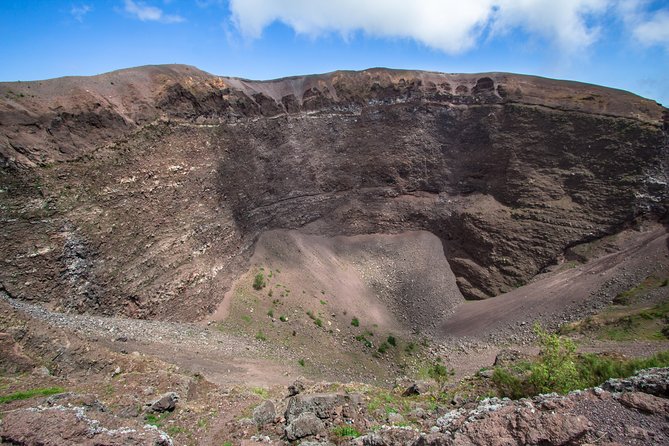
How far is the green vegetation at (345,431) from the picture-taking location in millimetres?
11586

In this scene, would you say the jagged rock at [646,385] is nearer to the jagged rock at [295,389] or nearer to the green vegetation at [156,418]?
the jagged rock at [295,389]

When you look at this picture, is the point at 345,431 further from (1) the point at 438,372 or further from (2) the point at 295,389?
(1) the point at 438,372

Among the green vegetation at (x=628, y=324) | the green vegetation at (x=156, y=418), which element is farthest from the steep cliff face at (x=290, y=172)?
the green vegetation at (x=156, y=418)

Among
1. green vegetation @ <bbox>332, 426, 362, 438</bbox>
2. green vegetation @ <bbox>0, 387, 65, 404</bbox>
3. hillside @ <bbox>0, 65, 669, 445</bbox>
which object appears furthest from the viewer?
hillside @ <bbox>0, 65, 669, 445</bbox>

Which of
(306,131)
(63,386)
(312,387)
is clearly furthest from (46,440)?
(306,131)

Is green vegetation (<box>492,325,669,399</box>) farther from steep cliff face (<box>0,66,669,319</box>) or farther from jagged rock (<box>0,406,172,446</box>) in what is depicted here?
steep cliff face (<box>0,66,669,319</box>)

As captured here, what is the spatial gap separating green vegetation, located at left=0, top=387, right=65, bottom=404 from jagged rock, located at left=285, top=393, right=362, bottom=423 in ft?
24.3

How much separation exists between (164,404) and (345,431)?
5.98 meters

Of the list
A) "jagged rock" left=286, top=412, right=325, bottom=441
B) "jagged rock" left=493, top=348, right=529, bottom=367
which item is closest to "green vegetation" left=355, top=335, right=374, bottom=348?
"jagged rock" left=493, top=348, right=529, bottom=367

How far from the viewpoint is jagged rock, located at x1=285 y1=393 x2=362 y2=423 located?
512 inches

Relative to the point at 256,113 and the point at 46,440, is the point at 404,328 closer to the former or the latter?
the point at 256,113

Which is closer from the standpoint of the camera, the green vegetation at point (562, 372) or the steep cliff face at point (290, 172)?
the green vegetation at point (562, 372)

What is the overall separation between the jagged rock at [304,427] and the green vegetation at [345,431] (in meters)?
0.43

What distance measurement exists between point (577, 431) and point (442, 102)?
33509 mm
